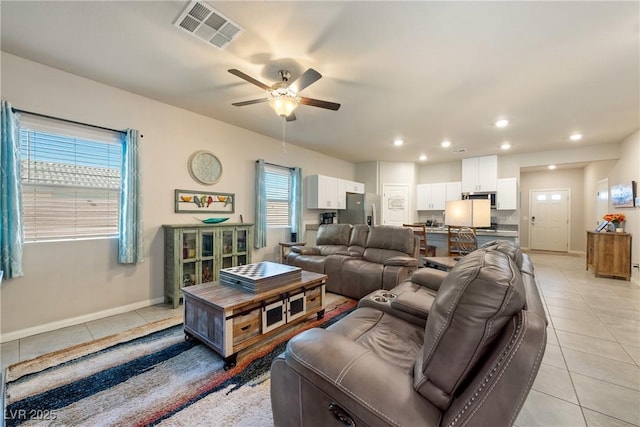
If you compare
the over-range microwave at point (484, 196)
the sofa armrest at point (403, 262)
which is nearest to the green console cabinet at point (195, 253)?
the sofa armrest at point (403, 262)

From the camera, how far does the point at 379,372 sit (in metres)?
0.95

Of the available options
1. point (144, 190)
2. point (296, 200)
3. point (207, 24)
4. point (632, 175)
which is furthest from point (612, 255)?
point (144, 190)

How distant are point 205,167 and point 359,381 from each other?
3687mm

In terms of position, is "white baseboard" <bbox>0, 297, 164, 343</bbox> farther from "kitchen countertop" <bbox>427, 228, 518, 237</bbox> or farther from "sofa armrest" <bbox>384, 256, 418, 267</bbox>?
"kitchen countertop" <bbox>427, 228, 518, 237</bbox>

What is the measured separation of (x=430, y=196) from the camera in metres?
7.00

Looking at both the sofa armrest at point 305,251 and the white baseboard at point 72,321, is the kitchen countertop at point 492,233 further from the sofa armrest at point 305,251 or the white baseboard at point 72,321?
the white baseboard at point 72,321

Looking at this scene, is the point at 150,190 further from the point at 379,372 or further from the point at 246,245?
the point at 379,372

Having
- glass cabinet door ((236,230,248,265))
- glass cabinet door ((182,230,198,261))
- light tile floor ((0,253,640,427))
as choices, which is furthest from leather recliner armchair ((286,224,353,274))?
light tile floor ((0,253,640,427))

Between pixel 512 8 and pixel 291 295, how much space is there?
8.99 feet

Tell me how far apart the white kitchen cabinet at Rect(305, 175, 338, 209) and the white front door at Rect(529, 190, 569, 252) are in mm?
6470

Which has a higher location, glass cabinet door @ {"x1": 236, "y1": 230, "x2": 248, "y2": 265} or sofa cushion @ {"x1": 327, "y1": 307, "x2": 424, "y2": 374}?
glass cabinet door @ {"x1": 236, "y1": 230, "x2": 248, "y2": 265}

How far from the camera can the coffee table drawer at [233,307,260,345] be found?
1.93 m

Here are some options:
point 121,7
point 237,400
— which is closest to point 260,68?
point 121,7

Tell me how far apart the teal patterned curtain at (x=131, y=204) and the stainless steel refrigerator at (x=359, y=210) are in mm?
4302
